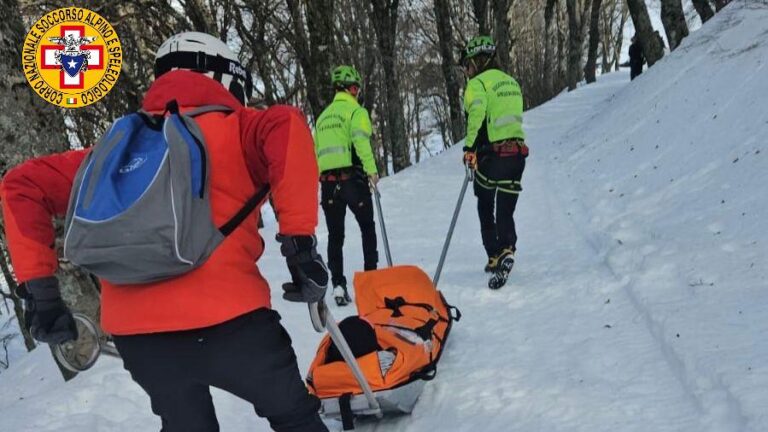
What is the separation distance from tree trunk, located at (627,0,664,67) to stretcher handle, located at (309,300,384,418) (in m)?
13.5

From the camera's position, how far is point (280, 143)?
195 centimetres

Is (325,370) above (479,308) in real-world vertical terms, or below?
above

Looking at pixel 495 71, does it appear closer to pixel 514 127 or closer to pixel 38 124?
pixel 514 127

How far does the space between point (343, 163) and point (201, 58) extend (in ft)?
10.9

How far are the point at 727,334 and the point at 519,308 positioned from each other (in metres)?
1.69

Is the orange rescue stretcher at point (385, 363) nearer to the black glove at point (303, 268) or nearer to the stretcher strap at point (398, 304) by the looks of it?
the stretcher strap at point (398, 304)

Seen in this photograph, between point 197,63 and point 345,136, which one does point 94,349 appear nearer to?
point 197,63

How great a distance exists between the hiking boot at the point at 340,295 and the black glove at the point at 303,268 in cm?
337

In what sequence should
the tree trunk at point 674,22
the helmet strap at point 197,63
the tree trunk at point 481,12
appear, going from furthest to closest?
the tree trunk at point 481,12 < the tree trunk at point 674,22 < the helmet strap at point 197,63

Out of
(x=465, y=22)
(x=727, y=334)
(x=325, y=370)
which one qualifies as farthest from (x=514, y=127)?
(x=465, y=22)

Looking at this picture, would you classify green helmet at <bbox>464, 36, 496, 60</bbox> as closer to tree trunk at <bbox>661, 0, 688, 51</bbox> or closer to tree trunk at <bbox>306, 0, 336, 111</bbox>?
tree trunk at <bbox>306, 0, 336, 111</bbox>

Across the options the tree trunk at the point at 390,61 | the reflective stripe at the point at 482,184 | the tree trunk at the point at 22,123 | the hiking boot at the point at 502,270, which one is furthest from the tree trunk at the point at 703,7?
the tree trunk at the point at 22,123

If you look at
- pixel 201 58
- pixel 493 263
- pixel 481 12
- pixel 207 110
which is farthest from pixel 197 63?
pixel 481 12

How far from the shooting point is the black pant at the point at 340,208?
5.53 meters
